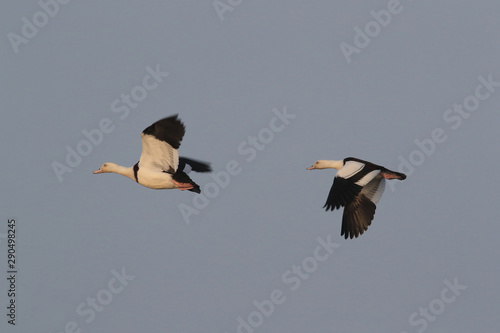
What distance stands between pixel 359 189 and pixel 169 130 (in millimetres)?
5475

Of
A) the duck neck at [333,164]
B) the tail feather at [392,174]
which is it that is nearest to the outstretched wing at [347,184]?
the tail feather at [392,174]

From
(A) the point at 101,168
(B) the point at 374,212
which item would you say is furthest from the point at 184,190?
(B) the point at 374,212

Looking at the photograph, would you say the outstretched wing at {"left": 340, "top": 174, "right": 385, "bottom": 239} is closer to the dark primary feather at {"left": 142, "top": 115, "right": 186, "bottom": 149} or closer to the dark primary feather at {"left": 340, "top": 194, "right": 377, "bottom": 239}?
the dark primary feather at {"left": 340, "top": 194, "right": 377, "bottom": 239}

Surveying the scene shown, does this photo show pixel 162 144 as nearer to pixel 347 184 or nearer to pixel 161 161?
pixel 161 161

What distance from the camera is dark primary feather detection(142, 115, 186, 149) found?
28.5 meters

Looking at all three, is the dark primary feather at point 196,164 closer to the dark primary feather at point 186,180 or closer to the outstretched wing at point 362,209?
the dark primary feather at point 186,180

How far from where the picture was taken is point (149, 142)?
29.1 metres

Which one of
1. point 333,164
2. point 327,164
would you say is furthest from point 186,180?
point 333,164

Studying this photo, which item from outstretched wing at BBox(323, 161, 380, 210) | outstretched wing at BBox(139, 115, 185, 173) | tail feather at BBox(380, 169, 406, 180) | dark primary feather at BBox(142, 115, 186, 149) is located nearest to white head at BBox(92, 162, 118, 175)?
outstretched wing at BBox(139, 115, 185, 173)

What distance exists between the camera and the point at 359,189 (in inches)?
1166

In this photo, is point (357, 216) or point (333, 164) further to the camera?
point (333, 164)

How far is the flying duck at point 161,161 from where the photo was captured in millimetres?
28672

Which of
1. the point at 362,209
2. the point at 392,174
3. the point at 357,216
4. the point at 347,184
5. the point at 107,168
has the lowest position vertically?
the point at 357,216

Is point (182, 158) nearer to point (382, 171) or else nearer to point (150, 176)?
point (150, 176)
